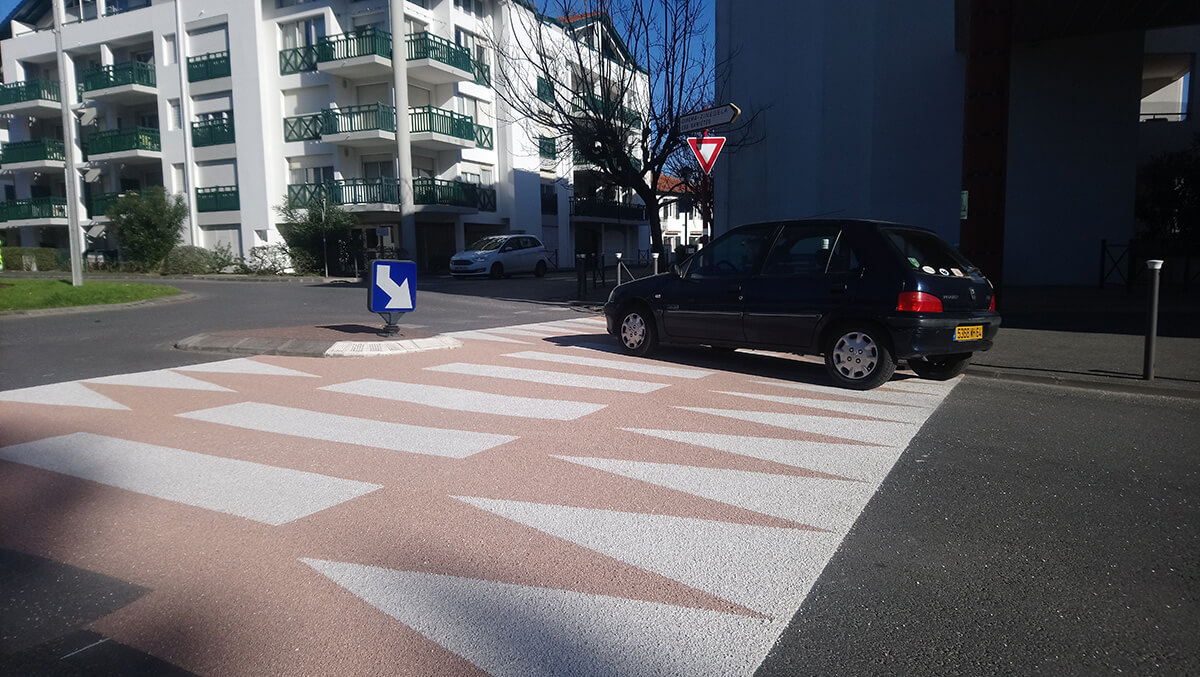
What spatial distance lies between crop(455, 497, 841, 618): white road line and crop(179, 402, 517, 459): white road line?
1139 mm

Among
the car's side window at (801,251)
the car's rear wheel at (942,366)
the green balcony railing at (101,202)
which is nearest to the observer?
the car's side window at (801,251)

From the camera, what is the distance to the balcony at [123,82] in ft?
116

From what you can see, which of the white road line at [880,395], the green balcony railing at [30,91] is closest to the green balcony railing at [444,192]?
the green balcony railing at [30,91]

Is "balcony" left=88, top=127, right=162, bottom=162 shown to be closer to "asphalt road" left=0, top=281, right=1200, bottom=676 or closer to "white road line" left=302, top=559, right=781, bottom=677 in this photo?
"asphalt road" left=0, top=281, right=1200, bottom=676

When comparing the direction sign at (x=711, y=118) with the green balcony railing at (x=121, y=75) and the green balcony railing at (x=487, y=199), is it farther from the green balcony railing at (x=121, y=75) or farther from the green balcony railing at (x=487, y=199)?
the green balcony railing at (x=121, y=75)

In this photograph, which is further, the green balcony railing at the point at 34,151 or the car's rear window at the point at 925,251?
the green balcony railing at the point at 34,151

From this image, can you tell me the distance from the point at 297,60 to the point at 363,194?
689 centimetres

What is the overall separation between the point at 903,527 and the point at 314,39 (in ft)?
116

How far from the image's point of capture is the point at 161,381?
298 inches

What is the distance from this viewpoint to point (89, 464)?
4.73 metres

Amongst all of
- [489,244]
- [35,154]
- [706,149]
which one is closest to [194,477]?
[706,149]

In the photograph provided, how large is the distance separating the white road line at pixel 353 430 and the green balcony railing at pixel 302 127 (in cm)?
2966

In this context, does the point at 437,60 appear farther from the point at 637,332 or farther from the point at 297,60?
the point at 637,332

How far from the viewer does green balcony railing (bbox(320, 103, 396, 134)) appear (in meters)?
31.3
